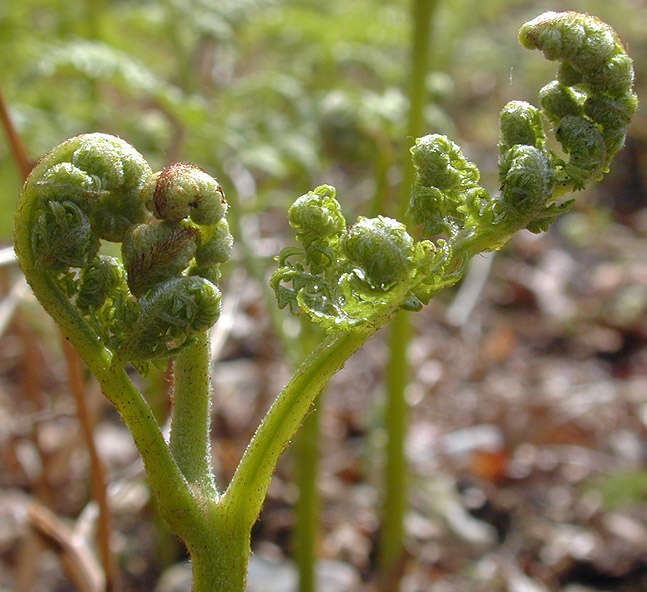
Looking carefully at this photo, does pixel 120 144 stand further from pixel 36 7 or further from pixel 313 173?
pixel 36 7

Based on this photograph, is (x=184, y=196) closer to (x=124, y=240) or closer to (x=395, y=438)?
(x=124, y=240)

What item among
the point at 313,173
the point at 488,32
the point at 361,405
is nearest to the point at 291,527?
the point at 361,405

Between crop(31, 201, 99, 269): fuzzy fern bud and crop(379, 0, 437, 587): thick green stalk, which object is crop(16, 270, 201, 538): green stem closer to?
crop(31, 201, 99, 269): fuzzy fern bud

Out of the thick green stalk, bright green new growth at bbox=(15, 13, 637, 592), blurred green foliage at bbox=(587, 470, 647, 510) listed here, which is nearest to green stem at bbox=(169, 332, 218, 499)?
bright green new growth at bbox=(15, 13, 637, 592)

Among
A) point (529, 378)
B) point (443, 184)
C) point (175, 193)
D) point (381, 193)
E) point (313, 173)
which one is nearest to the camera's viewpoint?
point (175, 193)

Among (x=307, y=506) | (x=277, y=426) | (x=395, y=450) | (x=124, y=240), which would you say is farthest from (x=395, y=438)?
(x=124, y=240)

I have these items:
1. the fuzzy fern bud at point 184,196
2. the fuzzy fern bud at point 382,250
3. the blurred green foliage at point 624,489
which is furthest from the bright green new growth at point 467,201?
the blurred green foliage at point 624,489
